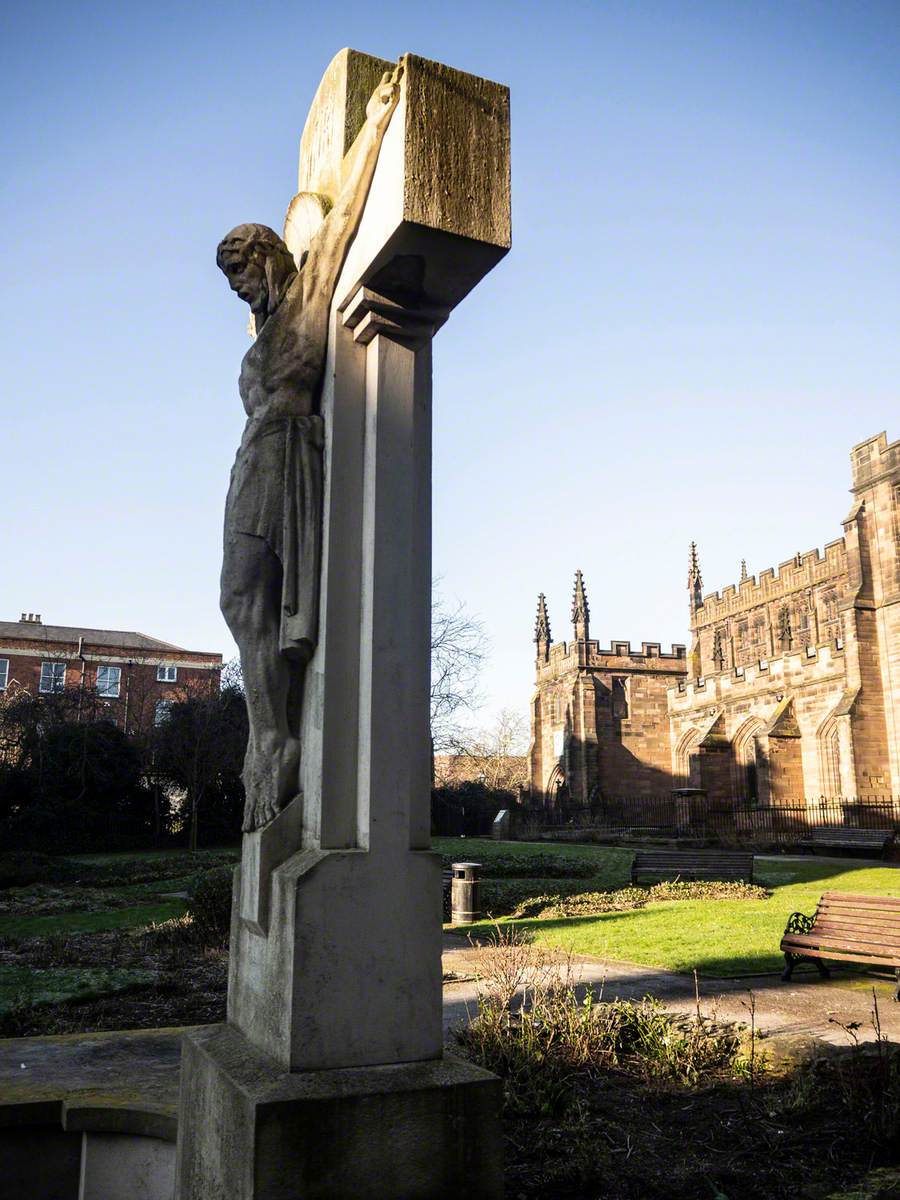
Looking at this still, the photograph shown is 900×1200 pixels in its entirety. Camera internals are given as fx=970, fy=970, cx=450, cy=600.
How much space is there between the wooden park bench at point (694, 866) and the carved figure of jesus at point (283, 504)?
628 inches

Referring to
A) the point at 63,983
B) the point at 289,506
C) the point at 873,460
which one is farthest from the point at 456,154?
the point at 873,460

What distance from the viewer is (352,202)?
→ 10.7 ft

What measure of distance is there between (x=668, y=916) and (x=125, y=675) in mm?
38623

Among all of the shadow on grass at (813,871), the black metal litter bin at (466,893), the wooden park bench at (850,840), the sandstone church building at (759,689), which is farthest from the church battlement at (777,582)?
the black metal litter bin at (466,893)

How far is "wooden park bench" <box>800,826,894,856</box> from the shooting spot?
24312mm

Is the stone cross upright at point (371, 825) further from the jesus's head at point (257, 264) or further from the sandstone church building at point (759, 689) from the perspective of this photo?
the sandstone church building at point (759, 689)

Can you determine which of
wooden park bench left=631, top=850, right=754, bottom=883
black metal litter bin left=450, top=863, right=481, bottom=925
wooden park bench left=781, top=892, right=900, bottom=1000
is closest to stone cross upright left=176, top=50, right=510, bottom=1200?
wooden park bench left=781, top=892, right=900, bottom=1000

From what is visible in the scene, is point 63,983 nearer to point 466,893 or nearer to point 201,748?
point 466,893

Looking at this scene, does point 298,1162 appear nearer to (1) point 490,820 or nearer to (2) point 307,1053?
(2) point 307,1053

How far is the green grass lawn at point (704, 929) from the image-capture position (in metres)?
9.54

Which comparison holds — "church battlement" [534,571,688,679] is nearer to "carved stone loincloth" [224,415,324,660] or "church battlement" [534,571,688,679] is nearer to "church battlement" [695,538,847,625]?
"church battlement" [695,538,847,625]

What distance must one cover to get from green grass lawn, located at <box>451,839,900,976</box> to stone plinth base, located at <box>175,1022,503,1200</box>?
6764mm

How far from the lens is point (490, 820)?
145ft

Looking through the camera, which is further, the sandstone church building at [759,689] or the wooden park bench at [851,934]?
the sandstone church building at [759,689]
